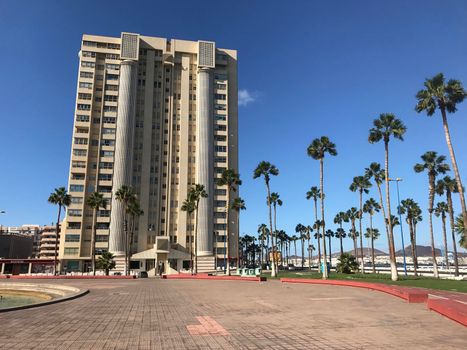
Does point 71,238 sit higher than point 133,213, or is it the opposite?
point 133,213

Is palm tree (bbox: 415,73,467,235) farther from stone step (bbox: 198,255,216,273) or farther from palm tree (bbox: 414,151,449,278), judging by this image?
stone step (bbox: 198,255,216,273)

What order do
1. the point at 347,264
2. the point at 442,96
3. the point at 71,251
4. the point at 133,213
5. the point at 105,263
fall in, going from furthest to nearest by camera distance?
the point at 71,251
the point at 133,213
the point at 105,263
the point at 347,264
the point at 442,96

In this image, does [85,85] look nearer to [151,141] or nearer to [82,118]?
[82,118]

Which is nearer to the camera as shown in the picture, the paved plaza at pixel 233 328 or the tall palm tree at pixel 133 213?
the paved plaza at pixel 233 328

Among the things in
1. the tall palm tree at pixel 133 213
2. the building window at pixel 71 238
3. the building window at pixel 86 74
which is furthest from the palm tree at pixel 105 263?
the building window at pixel 86 74

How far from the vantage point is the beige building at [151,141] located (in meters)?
84.8

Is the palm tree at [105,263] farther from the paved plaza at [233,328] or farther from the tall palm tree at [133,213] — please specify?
the paved plaza at [233,328]

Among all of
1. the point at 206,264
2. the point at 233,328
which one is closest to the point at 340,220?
the point at 206,264

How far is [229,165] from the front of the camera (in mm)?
95438

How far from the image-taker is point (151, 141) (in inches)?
3620

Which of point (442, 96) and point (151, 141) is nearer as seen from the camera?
point (442, 96)

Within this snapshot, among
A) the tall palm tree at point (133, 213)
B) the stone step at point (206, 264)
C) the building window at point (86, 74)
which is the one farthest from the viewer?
the building window at point (86, 74)

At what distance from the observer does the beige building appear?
84750 millimetres

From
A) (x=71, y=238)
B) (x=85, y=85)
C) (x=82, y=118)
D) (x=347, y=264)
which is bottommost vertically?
(x=347, y=264)
